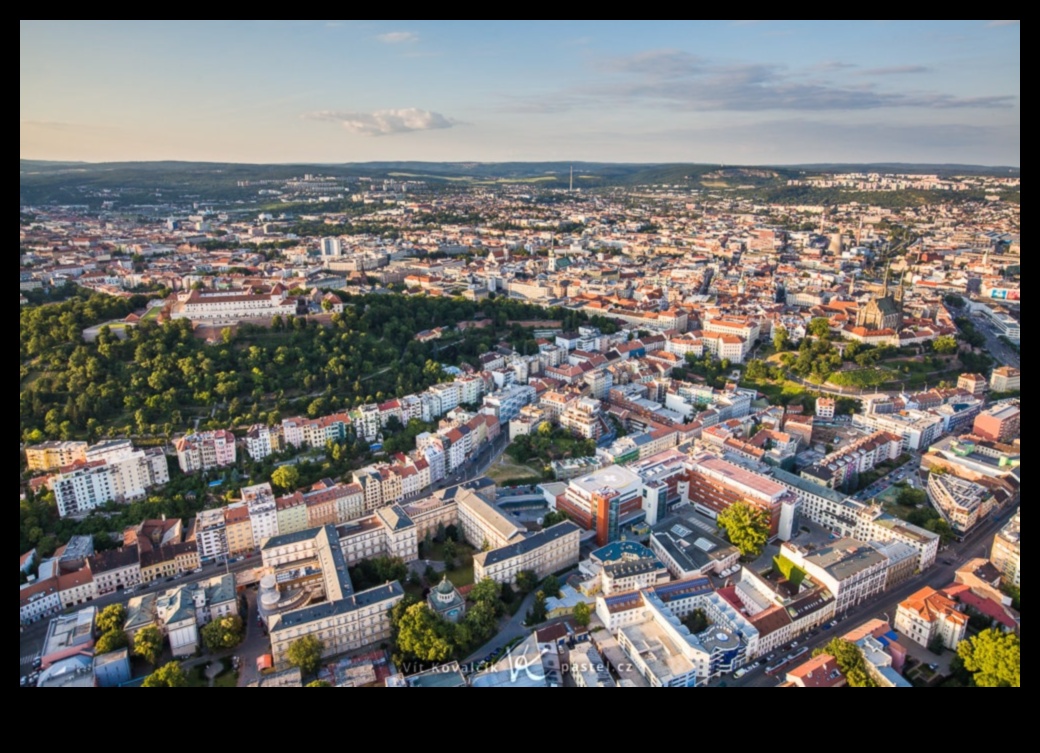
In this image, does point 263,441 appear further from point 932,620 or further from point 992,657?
point 992,657

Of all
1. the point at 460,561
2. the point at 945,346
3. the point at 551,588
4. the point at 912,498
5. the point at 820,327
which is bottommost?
the point at 460,561

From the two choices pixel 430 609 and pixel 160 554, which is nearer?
pixel 430 609

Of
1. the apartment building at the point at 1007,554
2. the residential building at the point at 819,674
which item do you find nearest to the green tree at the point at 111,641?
the residential building at the point at 819,674

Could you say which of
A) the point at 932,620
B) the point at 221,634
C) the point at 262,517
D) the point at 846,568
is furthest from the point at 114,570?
the point at 932,620

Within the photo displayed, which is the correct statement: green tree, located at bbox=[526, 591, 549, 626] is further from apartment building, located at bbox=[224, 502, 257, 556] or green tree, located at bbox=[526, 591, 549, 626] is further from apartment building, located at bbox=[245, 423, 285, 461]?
apartment building, located at bbox=[245, 423, 285, 461]

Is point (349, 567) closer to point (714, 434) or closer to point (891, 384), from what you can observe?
point (714, 434)

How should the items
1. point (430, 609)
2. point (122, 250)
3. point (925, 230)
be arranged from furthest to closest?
point (925, 230) → point (122, 250) → point (430, 609)
